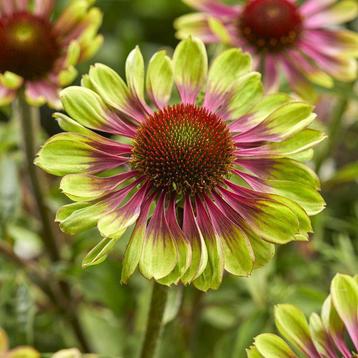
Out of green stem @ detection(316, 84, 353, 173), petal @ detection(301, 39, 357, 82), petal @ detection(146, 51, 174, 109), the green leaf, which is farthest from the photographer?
green stem @ detection(316, 84, 353, 173)

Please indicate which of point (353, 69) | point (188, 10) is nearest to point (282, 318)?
point (353, 69)

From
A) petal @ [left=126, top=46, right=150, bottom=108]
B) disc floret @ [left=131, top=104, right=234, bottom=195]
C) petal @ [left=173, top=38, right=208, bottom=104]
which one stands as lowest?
disc floret @ [left=131, top=104, right=234, bottom=195]

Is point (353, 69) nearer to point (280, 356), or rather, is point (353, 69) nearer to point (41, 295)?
point (280, 356)

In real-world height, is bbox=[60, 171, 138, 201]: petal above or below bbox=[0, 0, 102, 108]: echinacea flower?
below

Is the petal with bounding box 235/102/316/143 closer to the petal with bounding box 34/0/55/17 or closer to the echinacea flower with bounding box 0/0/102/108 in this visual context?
the echinacea flower with bounding box 0/0/102/108

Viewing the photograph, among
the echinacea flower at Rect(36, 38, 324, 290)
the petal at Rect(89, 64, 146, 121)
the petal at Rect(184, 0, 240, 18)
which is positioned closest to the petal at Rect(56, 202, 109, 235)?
the echinacea flower at Rect(36, 38, 324, 290)
